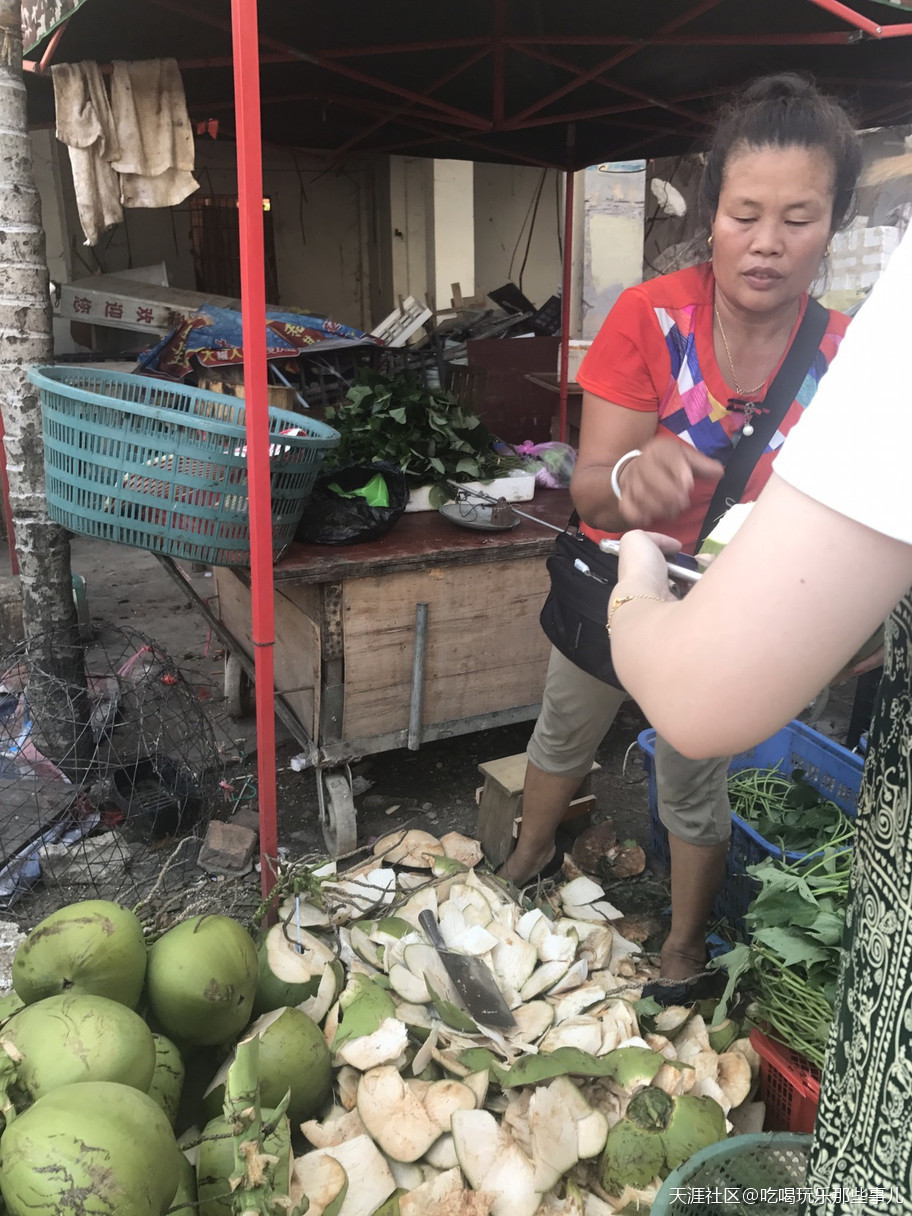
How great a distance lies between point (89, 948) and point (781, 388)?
1.78 metres

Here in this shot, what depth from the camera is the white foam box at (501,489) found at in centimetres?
374

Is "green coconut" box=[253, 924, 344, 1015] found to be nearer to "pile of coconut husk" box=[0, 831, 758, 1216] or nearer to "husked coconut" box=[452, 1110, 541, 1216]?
"pile of coconut husk" box=[0, 831, 758, 1216]

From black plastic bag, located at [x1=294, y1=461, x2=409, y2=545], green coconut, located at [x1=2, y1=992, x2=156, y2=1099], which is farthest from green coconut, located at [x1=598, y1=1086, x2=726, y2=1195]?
black plastic bag, located at [x1=294, y1=461, x2=409, y2=545]

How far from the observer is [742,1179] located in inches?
60.6

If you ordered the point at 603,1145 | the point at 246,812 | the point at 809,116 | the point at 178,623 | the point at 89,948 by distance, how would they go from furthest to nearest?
1. the point at 178,623
2. the point at 246,812
3. the point at 809,116
4. the point at 603,1145
5. the point at 89,948

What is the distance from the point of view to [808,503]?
2.12 feet

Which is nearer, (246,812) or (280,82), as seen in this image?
(246,812)

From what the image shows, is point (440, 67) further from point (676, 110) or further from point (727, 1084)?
point (727, 1084)

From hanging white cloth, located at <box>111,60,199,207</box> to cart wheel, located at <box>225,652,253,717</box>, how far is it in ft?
6.52

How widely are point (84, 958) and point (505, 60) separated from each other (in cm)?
364

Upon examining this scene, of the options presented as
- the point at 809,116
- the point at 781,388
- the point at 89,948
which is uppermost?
the point at 809,116

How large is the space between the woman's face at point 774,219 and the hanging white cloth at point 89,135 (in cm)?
192

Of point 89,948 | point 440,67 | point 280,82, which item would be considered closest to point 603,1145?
point 89,948

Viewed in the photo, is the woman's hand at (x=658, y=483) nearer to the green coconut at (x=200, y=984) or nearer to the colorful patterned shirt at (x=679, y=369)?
the colorful patterned shirt at (x=679, y=369)
